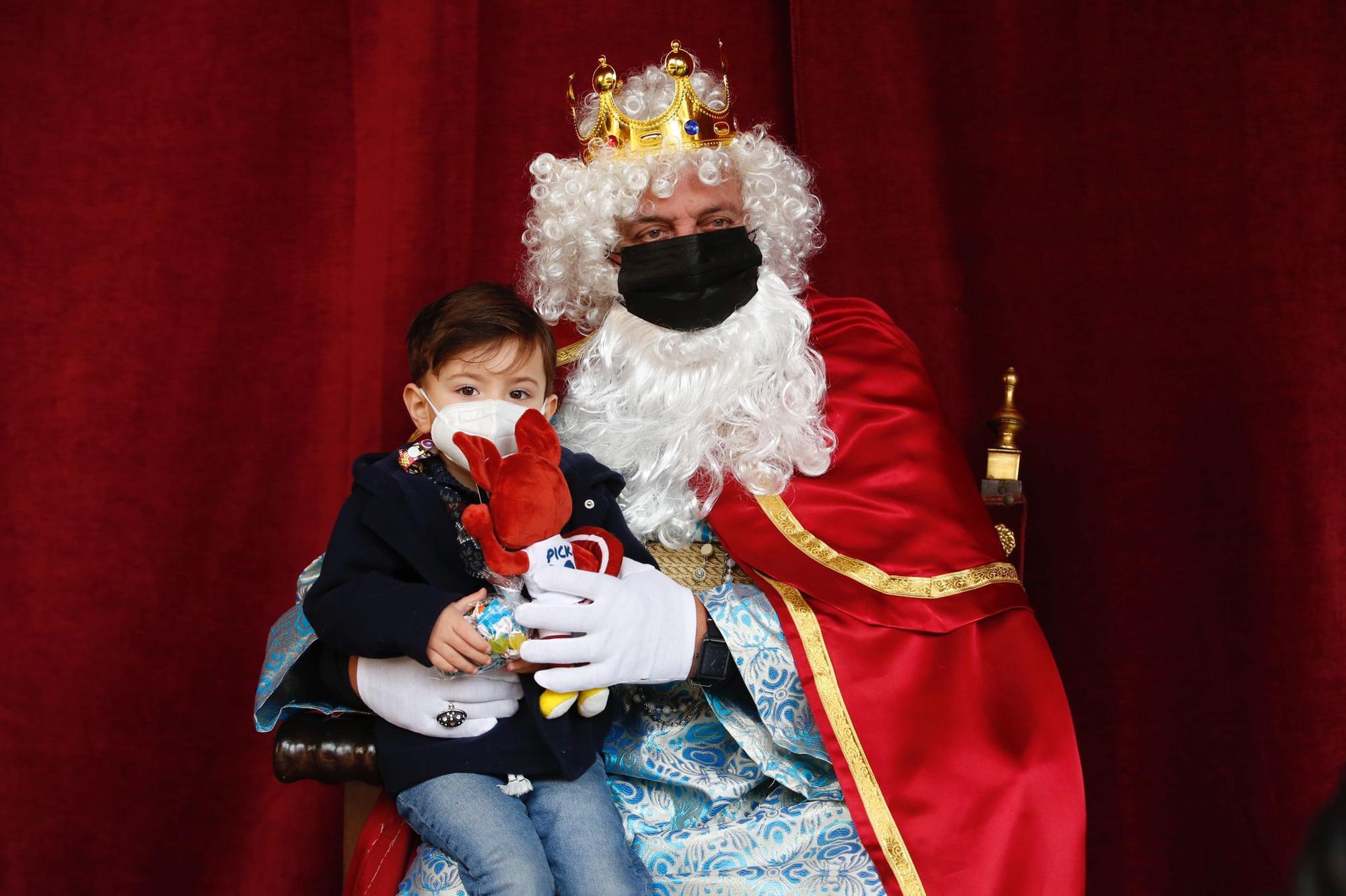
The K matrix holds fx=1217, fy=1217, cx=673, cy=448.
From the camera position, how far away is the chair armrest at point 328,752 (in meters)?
2.17

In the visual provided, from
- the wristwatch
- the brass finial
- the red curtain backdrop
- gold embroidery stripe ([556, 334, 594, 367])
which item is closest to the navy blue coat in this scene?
the wristwatch

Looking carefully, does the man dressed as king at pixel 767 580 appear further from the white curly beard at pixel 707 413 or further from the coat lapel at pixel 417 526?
the coat lapel at pixel 417 526

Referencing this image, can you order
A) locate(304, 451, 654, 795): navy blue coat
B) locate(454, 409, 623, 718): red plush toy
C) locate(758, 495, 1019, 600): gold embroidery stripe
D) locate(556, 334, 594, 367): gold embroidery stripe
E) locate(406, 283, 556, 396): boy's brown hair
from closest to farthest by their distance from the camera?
locate(454, 409, 623, 718): red plush toy < locate(304, 451, 654, 795): navy blue coat < locate(406, 283, 556, 396): boy's brown hair < locate(758, 495, 1019, 600): gold embroidery stripe < locate(556, 334, 594, 367): gold embroidery stripe

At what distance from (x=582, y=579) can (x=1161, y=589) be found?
1.72m

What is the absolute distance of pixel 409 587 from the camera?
6.41 feet

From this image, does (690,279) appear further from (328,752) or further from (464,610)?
(328,752)

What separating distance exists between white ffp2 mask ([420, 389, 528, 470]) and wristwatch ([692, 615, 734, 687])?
497 mm

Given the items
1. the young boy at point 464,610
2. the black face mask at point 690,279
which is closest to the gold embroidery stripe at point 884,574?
the young boy at point 464,610

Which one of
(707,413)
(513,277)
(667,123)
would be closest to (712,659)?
(707,413)

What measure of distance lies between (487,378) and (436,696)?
0.55m

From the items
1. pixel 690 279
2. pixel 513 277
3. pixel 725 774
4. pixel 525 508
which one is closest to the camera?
pixel 525 508

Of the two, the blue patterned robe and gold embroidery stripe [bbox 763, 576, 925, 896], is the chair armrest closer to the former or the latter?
the blue patterned robe

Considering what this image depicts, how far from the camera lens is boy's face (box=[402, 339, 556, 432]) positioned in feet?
6.94

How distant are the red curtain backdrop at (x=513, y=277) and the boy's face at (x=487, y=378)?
4.35ft
